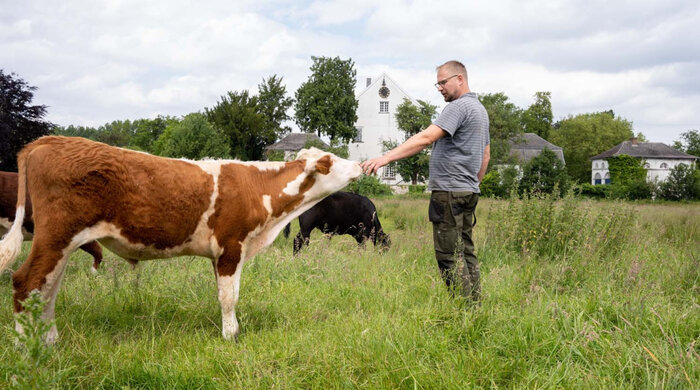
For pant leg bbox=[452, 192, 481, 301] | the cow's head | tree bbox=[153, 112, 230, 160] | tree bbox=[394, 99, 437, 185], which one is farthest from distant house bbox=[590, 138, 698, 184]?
the cow's head

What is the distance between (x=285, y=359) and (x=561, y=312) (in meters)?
2.21

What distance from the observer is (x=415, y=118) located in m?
52.8

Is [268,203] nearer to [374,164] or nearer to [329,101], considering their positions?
[374,164]

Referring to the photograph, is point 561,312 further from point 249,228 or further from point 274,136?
point 274,136

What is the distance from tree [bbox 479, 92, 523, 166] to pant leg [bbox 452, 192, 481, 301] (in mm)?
42899

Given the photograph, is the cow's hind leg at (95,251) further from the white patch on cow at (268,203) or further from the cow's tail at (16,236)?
the white patch on cow at (268,203)

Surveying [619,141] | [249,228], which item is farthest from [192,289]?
[619,141]

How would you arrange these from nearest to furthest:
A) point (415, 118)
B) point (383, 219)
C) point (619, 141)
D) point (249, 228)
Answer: point (249, 228)
point (383, 219)
point (415, 118)
point (619, 141)

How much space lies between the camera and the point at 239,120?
4916 cm

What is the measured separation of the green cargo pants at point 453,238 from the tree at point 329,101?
160 ft

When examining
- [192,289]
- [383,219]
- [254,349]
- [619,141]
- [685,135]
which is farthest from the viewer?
[685,135]

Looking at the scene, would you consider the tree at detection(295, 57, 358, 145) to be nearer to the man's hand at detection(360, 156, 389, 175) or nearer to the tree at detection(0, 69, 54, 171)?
the tree at detection(0, 69, 54, 171)

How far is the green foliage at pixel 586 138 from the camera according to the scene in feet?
235

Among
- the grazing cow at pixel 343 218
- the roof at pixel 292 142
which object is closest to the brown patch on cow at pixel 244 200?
the grazing cow at pixel 343 218
